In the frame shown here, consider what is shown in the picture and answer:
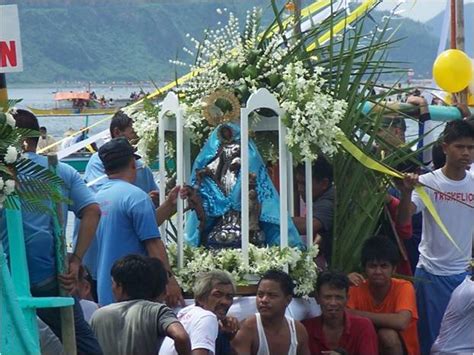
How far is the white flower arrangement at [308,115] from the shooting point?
345 inches

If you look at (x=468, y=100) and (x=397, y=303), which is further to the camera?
(x=468, y=100)

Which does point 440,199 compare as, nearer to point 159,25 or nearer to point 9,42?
point 9,42

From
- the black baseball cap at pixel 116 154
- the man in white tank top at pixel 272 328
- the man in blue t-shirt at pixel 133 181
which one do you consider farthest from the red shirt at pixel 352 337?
the black baseball cap at pixel 116 154

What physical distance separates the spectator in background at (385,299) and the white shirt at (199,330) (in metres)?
1.31

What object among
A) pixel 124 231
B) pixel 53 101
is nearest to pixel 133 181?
pixel 124 231

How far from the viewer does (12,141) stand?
252 inches

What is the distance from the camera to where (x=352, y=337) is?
8.55 m

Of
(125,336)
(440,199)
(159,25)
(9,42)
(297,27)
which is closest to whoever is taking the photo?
(125,336)

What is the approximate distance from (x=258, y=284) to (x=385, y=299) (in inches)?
35.3

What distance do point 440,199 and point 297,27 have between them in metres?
1.65

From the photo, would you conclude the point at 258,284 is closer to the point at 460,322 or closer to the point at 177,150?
the point at 177,150

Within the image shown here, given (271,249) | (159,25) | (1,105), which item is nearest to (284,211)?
(271,249)

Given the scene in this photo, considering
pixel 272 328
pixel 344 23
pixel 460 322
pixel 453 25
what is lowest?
pixel 460 322

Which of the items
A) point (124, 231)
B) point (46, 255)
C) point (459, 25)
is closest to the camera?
point (46, 255)
